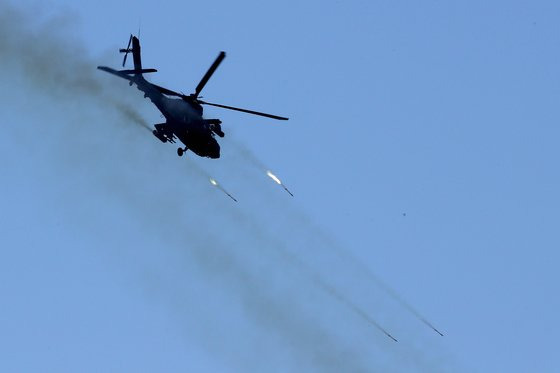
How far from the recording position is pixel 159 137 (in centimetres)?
9225

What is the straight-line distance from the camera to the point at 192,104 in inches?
3595

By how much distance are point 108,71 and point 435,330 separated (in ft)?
88.8

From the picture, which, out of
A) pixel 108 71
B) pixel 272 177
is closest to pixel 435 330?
pixel 272 177

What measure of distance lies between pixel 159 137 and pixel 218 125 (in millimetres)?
3985

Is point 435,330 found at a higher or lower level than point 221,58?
lower

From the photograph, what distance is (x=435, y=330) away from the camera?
83.2 meters

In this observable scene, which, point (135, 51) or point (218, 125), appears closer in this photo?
point (218, 125)

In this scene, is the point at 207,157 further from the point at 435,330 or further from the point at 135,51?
the point at 435,330

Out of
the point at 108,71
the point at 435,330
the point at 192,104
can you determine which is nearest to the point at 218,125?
the point at 192,104

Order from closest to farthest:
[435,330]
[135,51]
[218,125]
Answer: [435,330] → [218,125] → [135,51]

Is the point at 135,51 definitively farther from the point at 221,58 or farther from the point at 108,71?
the point at 221,58

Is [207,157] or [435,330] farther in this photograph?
[207,157]

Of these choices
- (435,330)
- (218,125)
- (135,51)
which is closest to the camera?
(435,330)

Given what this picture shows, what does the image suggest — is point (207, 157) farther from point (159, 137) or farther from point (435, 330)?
point (435, 330)
